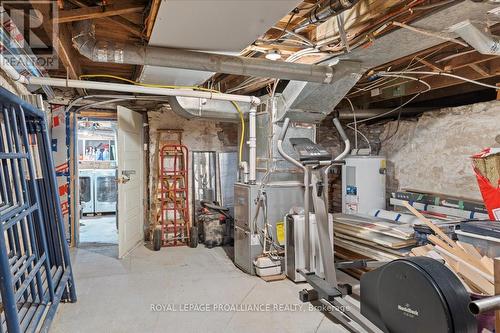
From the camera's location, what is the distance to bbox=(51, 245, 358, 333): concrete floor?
254cm

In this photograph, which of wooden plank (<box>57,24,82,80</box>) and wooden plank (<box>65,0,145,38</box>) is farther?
wooden plank (<box>57,24,82,80</box>)

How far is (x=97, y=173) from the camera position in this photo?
7.32m

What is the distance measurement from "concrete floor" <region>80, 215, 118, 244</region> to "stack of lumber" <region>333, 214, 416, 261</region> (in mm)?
3558

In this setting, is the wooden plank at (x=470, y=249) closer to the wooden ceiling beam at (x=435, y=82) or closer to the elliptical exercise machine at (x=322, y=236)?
the elliptical exercise machine at (x=322, y=236)

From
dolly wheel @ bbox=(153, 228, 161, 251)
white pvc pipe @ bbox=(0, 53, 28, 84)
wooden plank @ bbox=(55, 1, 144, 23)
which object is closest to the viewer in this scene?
wooden plank @ bbox=(55, 1, 144, 23)

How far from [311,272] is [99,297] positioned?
2.07 metres

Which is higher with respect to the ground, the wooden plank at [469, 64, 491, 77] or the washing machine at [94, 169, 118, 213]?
the wooden plank at [469, 64, 491, 77]

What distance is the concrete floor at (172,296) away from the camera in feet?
8.34

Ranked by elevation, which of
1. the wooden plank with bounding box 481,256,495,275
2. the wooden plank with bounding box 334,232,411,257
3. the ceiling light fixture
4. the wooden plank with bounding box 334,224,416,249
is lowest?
the wooden plank with bounding box 334,232,411,257

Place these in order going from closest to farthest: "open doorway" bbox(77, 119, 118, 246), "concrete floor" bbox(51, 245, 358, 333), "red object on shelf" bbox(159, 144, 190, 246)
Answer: "concrete floor" bbox(51, 245, 358, 333)
"red object on shelf" bbox(159, 144, 190, 246)
"open doorway" bbox(77, 119, 118, 246)

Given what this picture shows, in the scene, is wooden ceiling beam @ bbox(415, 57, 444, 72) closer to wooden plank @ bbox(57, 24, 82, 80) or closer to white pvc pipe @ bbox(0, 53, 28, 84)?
wooden plank @ bbox(57, 24, 82, 80)

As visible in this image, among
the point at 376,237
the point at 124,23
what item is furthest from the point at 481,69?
the point at 124,23

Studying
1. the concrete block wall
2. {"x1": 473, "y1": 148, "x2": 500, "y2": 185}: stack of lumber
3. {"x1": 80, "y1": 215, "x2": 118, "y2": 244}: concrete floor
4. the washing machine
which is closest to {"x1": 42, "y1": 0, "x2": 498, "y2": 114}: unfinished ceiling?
the concrete block wall

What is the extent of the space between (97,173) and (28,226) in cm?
522
